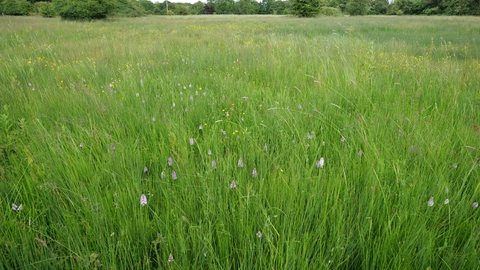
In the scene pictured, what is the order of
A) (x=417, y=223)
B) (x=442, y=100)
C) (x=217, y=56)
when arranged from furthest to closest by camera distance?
1. (x=217, y=56)
2. (x=442, y=100)
3. (x=417, y=223)

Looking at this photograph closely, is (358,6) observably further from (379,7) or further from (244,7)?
(244,7)

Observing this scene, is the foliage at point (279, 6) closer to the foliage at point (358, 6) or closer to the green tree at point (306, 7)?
the foliage at point (358, 6)

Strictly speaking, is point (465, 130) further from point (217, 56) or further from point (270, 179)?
point (217, 56)

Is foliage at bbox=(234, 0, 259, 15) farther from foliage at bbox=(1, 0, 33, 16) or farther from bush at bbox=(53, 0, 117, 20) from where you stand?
bush at bbox=(53, 0, 117, 20)

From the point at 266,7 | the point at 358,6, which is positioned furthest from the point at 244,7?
the point at 358,6

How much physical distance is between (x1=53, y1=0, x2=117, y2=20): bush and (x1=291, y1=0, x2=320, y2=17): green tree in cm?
2212

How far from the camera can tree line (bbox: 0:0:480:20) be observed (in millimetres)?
22656

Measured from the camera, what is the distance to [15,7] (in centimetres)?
4491

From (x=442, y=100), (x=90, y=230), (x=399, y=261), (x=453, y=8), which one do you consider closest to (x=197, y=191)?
(x=90, y=230)

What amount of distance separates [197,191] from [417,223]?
90 cm

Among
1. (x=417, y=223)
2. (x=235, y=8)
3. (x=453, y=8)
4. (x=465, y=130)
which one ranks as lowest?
(x=417, y=223)

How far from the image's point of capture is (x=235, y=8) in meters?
82.2

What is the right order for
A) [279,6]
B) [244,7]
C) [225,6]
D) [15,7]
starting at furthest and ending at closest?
[225,6] → [244,7] → [279,6] → [15,7]

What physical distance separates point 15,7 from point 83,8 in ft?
117
